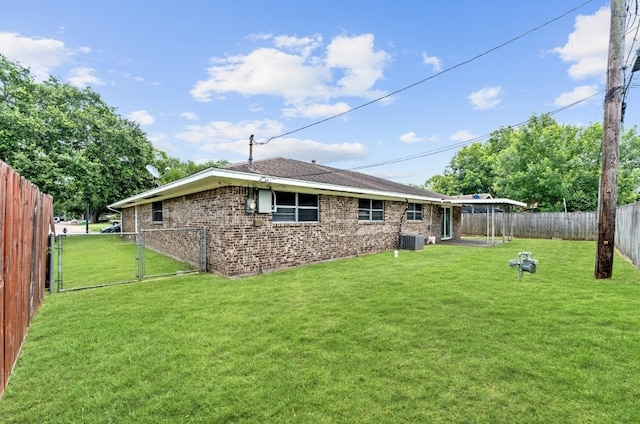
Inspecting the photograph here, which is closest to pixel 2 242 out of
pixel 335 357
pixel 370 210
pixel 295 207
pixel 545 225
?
pixel 335 357

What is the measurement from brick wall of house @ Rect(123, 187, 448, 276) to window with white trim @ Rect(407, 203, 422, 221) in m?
0.83

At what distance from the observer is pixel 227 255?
26.1ft

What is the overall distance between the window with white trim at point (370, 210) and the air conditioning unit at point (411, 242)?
58.1 inches

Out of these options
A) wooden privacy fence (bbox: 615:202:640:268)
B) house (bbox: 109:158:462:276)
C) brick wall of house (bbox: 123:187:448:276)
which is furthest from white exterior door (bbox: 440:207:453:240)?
wooden privacy fence (bbox: 615:202:640:268)

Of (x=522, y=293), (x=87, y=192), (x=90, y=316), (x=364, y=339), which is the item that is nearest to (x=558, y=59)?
(x=522, y=293)

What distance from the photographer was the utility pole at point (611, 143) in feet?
22.7

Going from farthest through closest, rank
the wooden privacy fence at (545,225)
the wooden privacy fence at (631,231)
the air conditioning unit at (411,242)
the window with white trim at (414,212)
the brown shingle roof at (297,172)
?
the wooden privacy fence at (545,225)
the window with white trim at (414,212)
the air conditioning unit at (411,242)
the brown shingle roof at (297,172)
the wooden privacy fence at (631,231)

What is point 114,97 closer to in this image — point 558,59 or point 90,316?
point 90,316

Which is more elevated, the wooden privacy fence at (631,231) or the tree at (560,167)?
the tree at (560,167)

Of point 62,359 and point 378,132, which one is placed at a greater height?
point 378,132

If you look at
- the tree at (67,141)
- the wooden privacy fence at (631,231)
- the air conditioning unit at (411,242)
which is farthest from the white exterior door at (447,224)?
the tree at (67,141)

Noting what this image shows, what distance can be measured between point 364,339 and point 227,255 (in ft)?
16.2

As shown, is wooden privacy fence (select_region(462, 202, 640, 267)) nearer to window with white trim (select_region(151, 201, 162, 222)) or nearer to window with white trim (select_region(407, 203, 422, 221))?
window with white trim (select_region(407, 203, 422, 221))

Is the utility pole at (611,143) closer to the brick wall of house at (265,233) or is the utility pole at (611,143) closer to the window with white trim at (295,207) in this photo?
the brick wall of house at (265,233)
